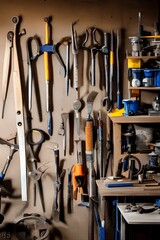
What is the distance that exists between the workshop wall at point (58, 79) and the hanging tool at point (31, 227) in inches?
2.8

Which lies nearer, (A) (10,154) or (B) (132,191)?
(B) (132,191)

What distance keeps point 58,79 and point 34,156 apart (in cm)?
64

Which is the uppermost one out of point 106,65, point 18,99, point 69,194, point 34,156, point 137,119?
point 106,65

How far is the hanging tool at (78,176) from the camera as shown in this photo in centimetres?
308

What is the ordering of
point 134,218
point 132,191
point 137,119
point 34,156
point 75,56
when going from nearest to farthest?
point 134,218 < point 132,191 < point 137,119 < point 75,56 < point 34,156

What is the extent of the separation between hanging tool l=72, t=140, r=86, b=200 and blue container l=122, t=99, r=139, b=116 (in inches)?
18.6

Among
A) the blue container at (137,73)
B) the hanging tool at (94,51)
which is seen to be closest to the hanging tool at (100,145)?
the hanging tool at (94,51)

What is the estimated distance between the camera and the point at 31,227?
3.21 metres

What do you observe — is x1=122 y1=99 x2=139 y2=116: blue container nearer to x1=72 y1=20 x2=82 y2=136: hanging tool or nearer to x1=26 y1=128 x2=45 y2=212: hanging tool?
x1=72 y1=20 x2=82 y2=136: hanging tool

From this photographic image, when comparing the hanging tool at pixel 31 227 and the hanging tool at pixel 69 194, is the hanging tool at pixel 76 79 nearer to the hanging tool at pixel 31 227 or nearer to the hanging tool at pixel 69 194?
the hanging tool at pixel 69 194

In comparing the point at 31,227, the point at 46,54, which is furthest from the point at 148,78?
the point at 31,227

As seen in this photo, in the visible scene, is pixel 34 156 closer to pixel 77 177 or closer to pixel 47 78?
pixel 77 177

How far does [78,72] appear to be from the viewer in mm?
3119

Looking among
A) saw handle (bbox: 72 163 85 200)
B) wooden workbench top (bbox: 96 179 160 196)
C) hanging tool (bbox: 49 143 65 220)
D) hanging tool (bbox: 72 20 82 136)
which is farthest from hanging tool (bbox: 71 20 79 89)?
wooden workbench top (bbox: 96 179 160 196)
